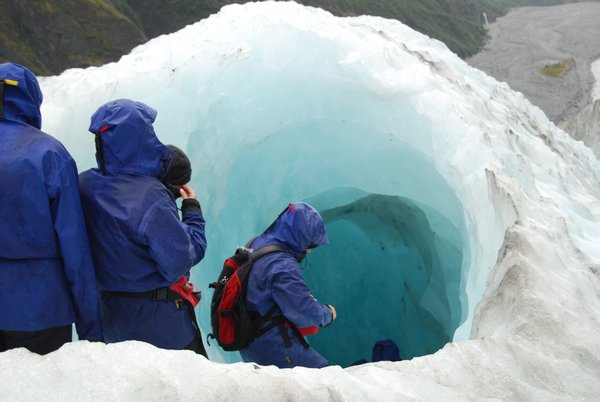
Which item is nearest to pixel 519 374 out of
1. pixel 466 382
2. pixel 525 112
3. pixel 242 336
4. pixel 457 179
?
pixel 466 382

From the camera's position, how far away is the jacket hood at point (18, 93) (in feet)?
5.69

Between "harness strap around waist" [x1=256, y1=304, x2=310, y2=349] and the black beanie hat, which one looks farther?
"harness strap around waist" [x1=256, y1=304, x2=310, y2=349]

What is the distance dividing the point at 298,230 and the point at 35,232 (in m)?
1.20

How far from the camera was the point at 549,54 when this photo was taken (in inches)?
1367

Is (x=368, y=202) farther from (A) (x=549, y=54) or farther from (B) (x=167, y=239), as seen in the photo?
(A) (x=549, y=54)

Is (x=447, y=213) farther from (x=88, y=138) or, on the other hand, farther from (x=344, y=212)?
(x=88, y=138)

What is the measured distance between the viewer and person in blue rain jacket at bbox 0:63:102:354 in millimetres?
1688

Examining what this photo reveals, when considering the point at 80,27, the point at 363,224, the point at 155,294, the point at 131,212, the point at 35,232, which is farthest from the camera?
the point at 80,27

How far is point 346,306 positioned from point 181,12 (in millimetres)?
24608

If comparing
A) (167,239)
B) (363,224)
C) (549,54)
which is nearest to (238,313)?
(167,239)

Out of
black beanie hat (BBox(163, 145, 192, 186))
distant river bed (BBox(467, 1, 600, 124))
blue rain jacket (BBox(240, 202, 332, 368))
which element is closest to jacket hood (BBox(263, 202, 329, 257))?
blue rain jacket (BBox(240, 202, 332, 368))

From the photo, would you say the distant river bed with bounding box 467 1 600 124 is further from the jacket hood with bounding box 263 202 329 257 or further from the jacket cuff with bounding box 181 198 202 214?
the jacket cuff with bounding box 181 198 202 214

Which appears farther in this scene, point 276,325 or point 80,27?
point 80,27

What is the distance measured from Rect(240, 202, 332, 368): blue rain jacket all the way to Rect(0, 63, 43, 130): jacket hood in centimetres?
118
